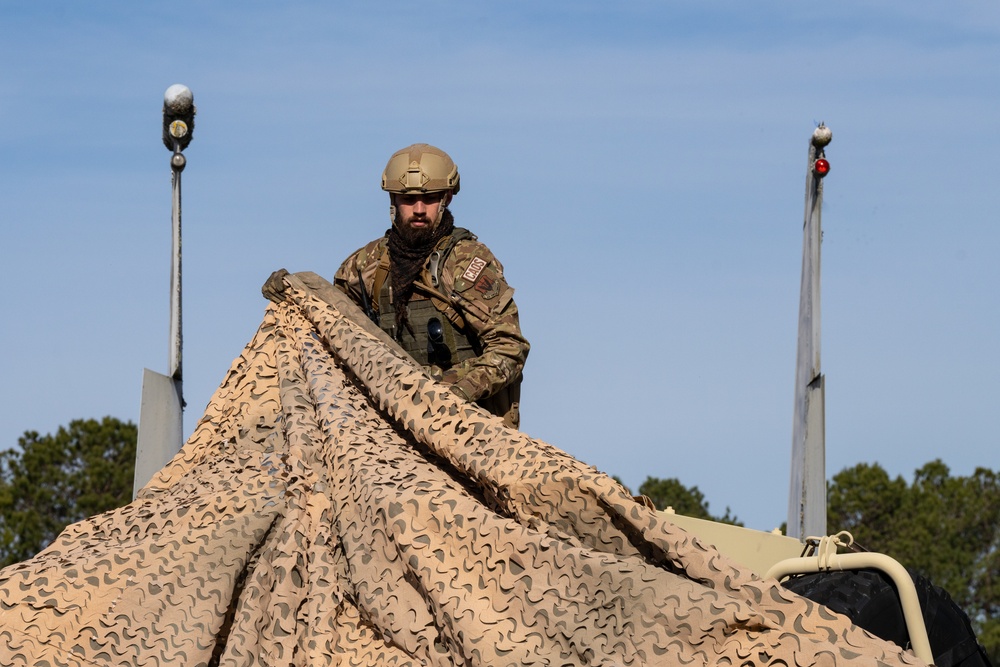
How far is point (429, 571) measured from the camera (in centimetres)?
497

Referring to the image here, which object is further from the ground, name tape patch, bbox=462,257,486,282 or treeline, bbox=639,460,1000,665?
treeline, bbox=639,460,1000,665

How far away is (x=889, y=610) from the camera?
512 centimetres

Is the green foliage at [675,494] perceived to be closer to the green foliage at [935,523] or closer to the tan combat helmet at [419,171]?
the green foliage at [935,523]

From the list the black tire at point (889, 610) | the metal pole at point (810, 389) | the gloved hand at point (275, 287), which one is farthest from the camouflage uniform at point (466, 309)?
the black tire at point (889, 610)

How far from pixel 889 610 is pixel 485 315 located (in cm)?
235

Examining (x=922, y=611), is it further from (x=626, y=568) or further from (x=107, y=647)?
(x=107, y=647)

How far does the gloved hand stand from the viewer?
6863 mm

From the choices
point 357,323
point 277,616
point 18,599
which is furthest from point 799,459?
point 18,599

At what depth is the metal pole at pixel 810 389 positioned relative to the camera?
7500 millimetres

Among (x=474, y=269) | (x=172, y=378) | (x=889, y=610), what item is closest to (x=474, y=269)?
(x=474, y=269)

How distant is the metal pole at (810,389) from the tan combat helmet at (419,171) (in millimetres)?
1951

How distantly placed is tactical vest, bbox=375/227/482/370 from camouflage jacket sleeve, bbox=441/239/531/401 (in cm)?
5

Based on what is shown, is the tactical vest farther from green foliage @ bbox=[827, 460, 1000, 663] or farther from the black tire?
green foliage @ bbox=[827, 460, 1000, 663]

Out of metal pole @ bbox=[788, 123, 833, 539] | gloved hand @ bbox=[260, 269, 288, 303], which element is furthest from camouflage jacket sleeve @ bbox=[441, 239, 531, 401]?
metal pole @ bbox=[788, 123, 833, 539]
